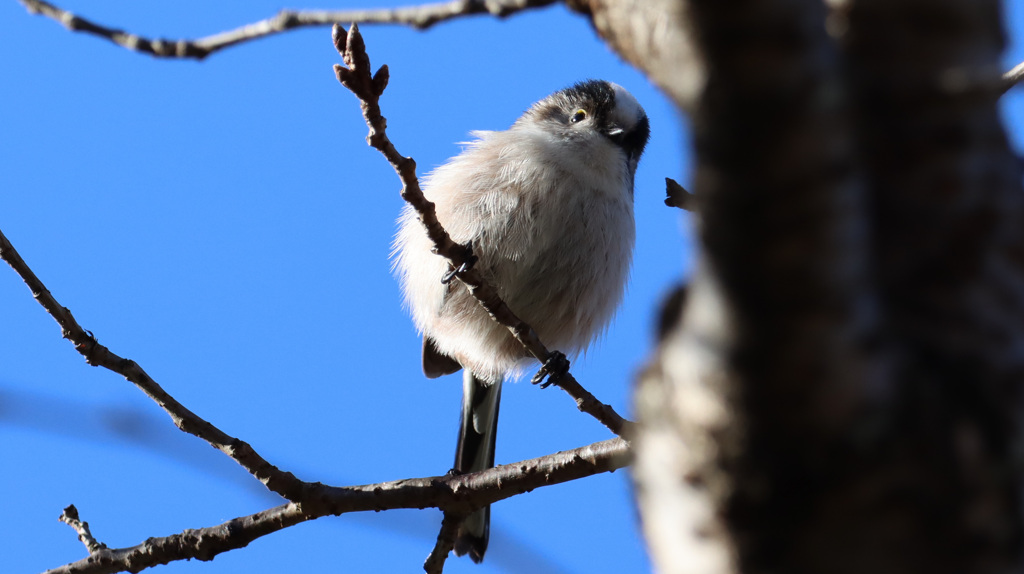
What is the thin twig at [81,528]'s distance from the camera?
2.46 meters

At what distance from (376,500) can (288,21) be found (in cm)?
148

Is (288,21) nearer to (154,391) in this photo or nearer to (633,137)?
(154,391)

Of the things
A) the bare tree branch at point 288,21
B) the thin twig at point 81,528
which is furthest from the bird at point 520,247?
the bare tree branch at point 288,21

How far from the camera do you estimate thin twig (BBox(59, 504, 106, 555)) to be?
96.8 inches

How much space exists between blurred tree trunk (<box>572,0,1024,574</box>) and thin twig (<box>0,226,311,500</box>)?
67.1 inches

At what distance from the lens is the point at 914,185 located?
0.89 metres

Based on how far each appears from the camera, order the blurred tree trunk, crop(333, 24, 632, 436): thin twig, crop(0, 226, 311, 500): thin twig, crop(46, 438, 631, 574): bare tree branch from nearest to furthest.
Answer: the blurred tree trunk, crop(333, 24, 632, 436): thin twig, crop(0, 226, 311, 500): thin twig, crop(46, 438, 631, 574): bare tree branch

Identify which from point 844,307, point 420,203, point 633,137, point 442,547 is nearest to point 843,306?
point 844,307

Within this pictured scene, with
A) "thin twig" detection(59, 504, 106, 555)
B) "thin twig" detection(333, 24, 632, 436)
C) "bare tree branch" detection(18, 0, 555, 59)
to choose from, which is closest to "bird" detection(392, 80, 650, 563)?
"thin twig" detection(333, 24, 632, 436)

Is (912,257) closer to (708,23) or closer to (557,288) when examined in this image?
(708,23)

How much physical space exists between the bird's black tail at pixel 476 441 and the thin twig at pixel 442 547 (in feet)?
1.81

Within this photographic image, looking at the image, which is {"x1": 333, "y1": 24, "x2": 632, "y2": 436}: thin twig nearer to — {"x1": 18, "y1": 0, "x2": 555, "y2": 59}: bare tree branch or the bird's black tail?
{"x1": 18, "y1": 0, "x2": 555, "y2": 59}: bare tree branch

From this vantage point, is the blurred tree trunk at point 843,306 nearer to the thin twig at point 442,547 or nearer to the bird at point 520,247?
the thin twig at point 442,547

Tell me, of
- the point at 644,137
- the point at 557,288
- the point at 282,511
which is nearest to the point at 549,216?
the point at 557,288
